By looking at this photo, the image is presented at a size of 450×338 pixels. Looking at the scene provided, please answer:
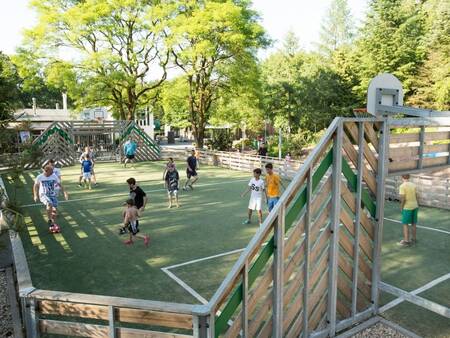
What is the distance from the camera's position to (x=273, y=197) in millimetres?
11039

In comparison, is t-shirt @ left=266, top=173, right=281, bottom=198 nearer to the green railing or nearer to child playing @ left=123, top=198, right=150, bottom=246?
child playing @ left=123, top=198, right=150, bottom=246

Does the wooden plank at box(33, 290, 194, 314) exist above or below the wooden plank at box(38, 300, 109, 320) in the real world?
above

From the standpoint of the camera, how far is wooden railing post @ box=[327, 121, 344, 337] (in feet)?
18.5

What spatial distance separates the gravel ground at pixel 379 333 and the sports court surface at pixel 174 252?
1.27 feet

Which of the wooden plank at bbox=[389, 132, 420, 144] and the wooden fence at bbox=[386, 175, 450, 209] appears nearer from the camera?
the wooden plank at bbox=[389, 132, 420, 144]

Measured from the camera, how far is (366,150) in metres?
Answer: 6.05

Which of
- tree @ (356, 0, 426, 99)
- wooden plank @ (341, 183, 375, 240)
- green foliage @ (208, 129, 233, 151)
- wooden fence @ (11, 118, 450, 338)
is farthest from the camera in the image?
tree @ (356, 0, 426, 99)

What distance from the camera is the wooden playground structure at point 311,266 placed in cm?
445

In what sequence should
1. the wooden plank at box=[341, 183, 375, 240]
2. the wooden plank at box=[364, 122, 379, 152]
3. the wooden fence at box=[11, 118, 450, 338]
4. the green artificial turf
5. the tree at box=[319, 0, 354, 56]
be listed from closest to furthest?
1. the wooden fence at box=[11, 118, 450, 338]
2. the wooden plank at box=[341, 183, 375, 240]
3. the wooden plank at box=[364, 122, 379, 152]
4. the green artificial turf
5. the tree at box=[319, 0, 354, 56]

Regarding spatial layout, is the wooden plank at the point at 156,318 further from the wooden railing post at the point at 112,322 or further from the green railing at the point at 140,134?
the green railing at the point at 140,134

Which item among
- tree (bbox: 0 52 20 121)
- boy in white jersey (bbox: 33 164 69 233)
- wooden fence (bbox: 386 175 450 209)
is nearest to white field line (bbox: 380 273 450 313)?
tree (bbox: 0 52 20 121)

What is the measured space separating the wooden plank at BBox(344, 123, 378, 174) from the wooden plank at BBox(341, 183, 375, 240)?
2.05ft

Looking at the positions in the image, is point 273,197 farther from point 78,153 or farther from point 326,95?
point 326,95

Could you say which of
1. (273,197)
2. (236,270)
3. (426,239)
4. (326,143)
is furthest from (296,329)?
(426,239)
